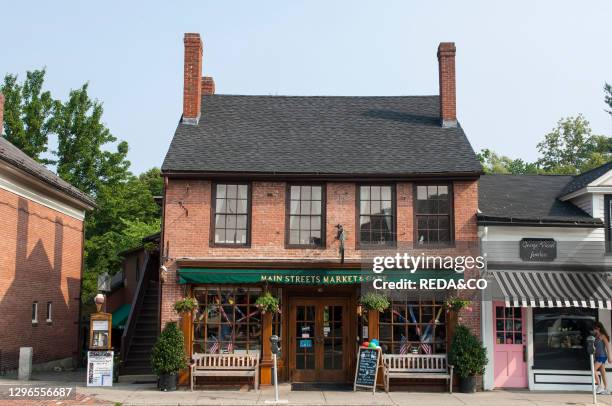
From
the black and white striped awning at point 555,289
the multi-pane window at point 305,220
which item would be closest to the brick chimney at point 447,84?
the multi-pane window at point 305,220

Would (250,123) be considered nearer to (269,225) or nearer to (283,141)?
(283,141)

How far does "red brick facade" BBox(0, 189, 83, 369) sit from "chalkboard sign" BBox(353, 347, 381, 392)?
34.5ft

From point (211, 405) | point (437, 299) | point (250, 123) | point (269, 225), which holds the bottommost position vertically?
point (211, 405)

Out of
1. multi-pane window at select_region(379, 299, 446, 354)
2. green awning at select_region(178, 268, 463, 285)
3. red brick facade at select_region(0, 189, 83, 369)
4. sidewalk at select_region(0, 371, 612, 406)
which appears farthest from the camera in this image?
red brick facade at select_region(0, 189, 83, 369)

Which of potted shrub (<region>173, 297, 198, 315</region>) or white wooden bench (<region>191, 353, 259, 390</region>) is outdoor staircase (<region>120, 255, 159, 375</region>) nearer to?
potted shrub (<region>173, 297, 198, 315</region>)

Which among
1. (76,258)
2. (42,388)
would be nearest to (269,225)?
(42,388)

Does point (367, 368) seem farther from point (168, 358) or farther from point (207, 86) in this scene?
point (207, 86)

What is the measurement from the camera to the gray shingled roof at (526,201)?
707 inches

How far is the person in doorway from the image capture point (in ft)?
55.1

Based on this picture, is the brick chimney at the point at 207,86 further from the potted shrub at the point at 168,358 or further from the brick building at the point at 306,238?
the potted shrub at the point at 168,358

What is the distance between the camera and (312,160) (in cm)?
1825

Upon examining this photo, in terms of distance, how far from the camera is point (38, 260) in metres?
22.1

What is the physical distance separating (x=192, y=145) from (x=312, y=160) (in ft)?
11.2

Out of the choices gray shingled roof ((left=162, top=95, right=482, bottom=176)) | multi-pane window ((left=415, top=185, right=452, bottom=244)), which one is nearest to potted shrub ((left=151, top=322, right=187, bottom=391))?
gray shingled roof ((left=162, top=95, right=482, bottom=176))
